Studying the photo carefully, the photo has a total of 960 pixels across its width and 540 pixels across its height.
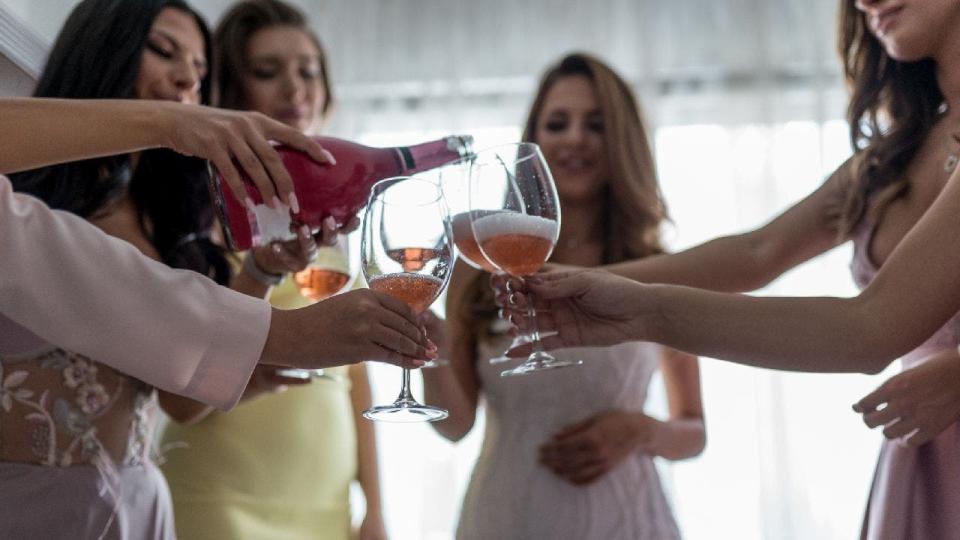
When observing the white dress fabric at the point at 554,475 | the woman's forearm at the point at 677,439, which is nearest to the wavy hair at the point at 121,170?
the white dress fabric at the point at 554,475

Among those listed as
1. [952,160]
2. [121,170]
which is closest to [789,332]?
[952,160]

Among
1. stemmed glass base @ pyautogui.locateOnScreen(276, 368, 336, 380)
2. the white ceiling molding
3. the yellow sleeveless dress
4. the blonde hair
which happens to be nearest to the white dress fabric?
the blonde hair

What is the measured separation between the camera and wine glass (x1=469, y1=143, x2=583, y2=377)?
1267 mm

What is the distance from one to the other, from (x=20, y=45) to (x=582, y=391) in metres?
1.17

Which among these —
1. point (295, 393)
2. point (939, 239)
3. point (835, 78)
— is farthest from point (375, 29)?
point (939, 239)

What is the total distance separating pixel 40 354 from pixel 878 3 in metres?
1.22

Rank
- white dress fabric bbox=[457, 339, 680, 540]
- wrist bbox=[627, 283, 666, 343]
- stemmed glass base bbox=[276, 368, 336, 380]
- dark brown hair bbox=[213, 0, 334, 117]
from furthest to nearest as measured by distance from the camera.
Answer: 1. dark brown hair bbox=[213, 0, 334, 117]
2. white dress fabric bbox=[457, 339, 680, 540]
3. stemmed glass base bbox=[276, 368, 336, 380]
4. wrist bbox=[627, 283, 666, 343]

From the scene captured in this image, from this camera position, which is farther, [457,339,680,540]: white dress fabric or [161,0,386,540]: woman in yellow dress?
[161,0,386,540]: woman in yellow dress

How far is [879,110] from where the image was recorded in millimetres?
1677

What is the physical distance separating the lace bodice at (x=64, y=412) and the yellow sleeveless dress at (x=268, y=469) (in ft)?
1.57

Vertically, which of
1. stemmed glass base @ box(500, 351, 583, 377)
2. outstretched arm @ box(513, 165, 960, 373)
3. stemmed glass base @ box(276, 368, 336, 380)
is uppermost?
outstretched arm @ box(513, 165, 960, 373)

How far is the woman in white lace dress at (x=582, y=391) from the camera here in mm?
1802

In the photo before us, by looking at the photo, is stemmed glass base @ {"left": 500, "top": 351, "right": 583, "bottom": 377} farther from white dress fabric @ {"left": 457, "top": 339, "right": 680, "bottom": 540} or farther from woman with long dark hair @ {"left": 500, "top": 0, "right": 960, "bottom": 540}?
white dress fabric @ {"left": 457, "top": 339, "right": 680, "bottom": 540}

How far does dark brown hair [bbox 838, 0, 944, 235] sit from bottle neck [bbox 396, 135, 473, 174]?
568 millimetres
